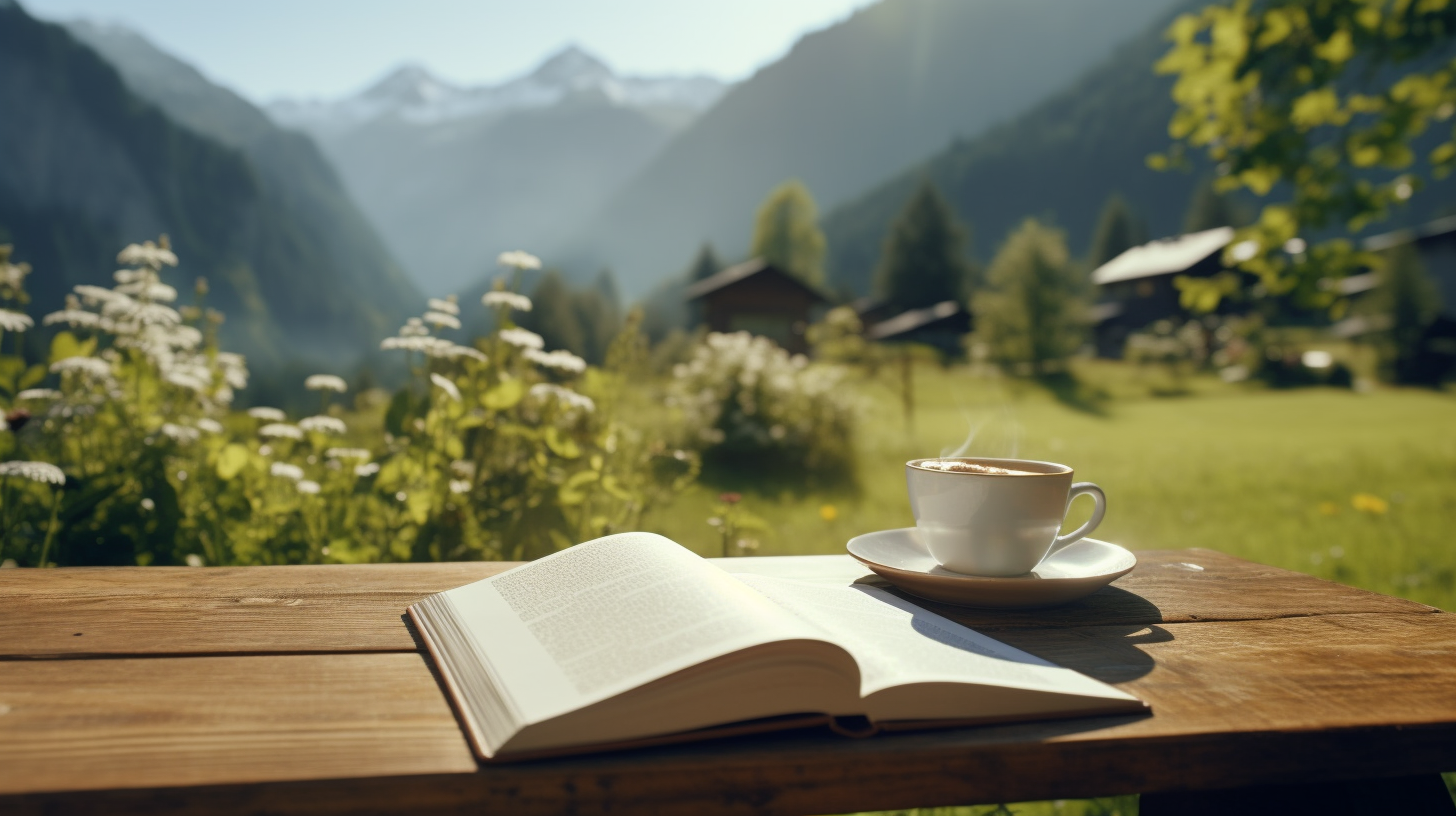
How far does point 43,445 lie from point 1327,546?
5978 mm

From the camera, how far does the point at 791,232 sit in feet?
132

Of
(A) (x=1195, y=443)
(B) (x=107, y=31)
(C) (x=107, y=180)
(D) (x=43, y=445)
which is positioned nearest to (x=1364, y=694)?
(D) (x=43, y=445)

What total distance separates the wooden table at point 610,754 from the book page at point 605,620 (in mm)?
67

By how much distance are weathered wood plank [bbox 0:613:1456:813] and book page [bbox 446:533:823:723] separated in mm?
67

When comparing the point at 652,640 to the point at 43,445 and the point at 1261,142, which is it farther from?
the point at 1261,142

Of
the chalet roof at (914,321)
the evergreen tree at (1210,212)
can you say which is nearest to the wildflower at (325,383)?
the chalet roof at (914,321)

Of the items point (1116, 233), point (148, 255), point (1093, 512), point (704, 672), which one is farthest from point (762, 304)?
point (1116, 233)

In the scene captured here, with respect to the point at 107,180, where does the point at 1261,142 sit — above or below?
below

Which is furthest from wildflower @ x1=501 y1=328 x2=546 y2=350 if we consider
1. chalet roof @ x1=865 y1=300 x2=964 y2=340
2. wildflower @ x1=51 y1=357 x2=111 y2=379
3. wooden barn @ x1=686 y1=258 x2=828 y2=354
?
chalet roof @ x1=865 y1=300 x2=964 y2=340

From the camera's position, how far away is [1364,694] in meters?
0.82

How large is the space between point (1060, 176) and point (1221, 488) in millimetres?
101967

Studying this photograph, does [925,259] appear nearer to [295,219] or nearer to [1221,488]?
[1221,488]

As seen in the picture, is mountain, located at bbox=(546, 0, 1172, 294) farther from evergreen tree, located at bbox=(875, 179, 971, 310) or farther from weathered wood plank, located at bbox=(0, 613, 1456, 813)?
weathered wood plank, located at bbox=(0, 613, 1456, 813)

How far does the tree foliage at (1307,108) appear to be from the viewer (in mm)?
3035
